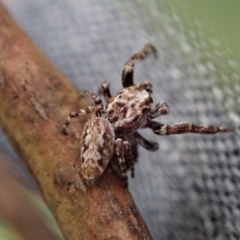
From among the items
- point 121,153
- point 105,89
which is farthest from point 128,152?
point 105,89

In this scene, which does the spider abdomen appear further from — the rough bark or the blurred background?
the blurred background

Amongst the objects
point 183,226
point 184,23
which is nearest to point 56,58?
point 184,23

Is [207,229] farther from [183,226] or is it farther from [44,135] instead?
[44,135]

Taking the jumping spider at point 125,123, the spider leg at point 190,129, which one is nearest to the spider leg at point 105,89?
the jumping spider at point 125,123

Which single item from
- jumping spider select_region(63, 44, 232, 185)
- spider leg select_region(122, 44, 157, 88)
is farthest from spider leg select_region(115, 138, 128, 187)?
spider leg select_region(122, 44, 157, 88)

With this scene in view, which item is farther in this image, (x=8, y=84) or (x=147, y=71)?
(x=147, y=71)

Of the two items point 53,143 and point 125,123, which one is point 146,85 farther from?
point 53,143
